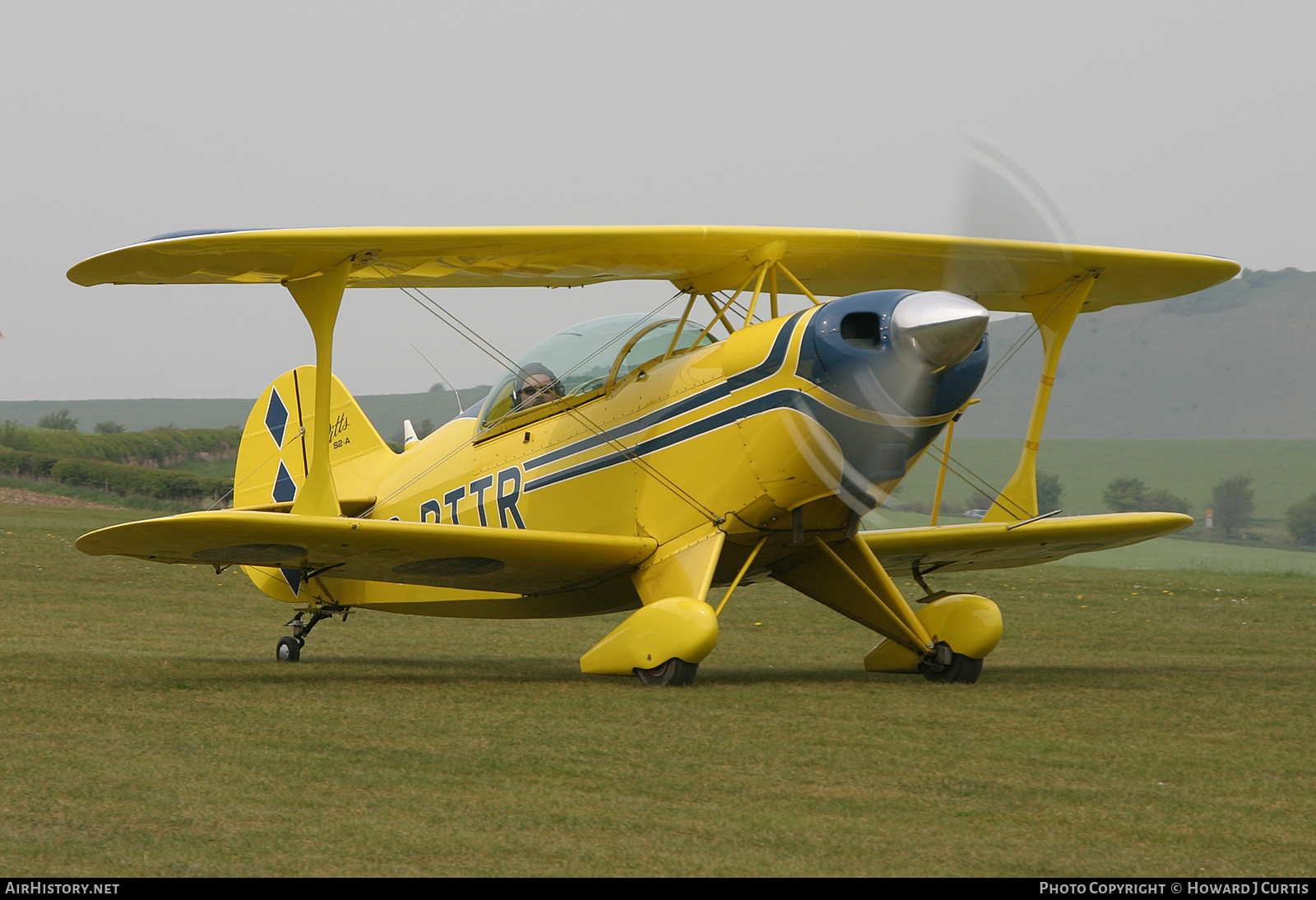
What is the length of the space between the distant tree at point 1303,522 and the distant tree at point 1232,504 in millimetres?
3102

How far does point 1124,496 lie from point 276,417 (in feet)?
Result: 293

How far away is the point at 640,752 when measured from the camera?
6.06m

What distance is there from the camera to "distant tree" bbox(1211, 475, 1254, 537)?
10256 cm

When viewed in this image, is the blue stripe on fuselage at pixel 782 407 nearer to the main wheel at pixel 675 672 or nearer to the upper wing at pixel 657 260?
the upper wing at pixel 657 260

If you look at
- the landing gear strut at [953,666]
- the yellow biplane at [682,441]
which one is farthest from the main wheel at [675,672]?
the landing gear strut at [953,666]

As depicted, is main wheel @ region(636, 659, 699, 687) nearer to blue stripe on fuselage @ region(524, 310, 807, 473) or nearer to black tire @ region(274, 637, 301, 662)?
blue stripe on fuselage @ region(524, 310, 807, 473)

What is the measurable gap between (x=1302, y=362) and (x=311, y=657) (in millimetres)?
202302

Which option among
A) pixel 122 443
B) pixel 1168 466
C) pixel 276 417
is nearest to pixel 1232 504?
pixel 1168 466

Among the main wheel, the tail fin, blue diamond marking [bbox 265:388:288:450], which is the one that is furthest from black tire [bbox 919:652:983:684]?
blue diamond marking [bbox 265:388:288:450]

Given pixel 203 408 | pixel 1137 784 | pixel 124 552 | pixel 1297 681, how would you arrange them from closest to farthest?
pixel 1137 784 < pixel 124 552 < pixel 1297 681 < pixel 203 408

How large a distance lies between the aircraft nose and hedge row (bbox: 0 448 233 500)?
37.8 m
